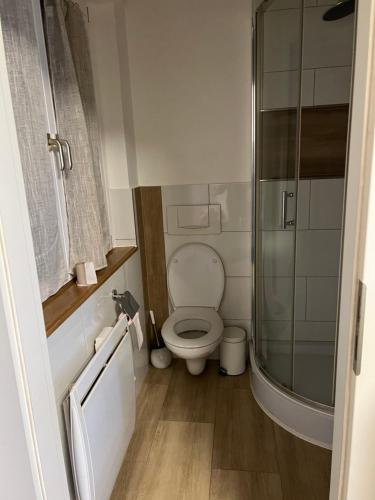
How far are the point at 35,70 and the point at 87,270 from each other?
2.60 ft

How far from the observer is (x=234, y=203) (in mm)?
2281

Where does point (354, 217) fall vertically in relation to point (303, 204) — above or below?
→ above

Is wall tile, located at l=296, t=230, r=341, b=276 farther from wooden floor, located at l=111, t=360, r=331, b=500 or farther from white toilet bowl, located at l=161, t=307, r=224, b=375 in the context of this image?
wooden floor, located at l=111, t=360, r=331, b=500

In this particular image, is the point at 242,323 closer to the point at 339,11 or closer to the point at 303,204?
the point at 303,204

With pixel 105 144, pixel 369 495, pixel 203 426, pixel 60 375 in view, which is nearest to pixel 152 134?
pixel 105 144

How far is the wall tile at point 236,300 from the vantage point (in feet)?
7.88

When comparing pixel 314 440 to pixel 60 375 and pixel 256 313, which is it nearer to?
pixel 256 313

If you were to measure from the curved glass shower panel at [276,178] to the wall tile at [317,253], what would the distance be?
0.24 ft

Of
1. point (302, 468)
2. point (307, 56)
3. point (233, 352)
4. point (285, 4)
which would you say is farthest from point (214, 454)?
point (285, 4)

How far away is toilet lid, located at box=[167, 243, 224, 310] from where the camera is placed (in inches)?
92.6

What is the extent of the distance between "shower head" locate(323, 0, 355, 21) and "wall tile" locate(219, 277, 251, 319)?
62.3 inches

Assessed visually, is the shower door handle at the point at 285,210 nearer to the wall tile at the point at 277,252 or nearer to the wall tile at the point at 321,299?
the wall tile at the point at 277,252

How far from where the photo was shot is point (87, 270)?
5.06 feet

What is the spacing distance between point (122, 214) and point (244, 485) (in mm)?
1536
